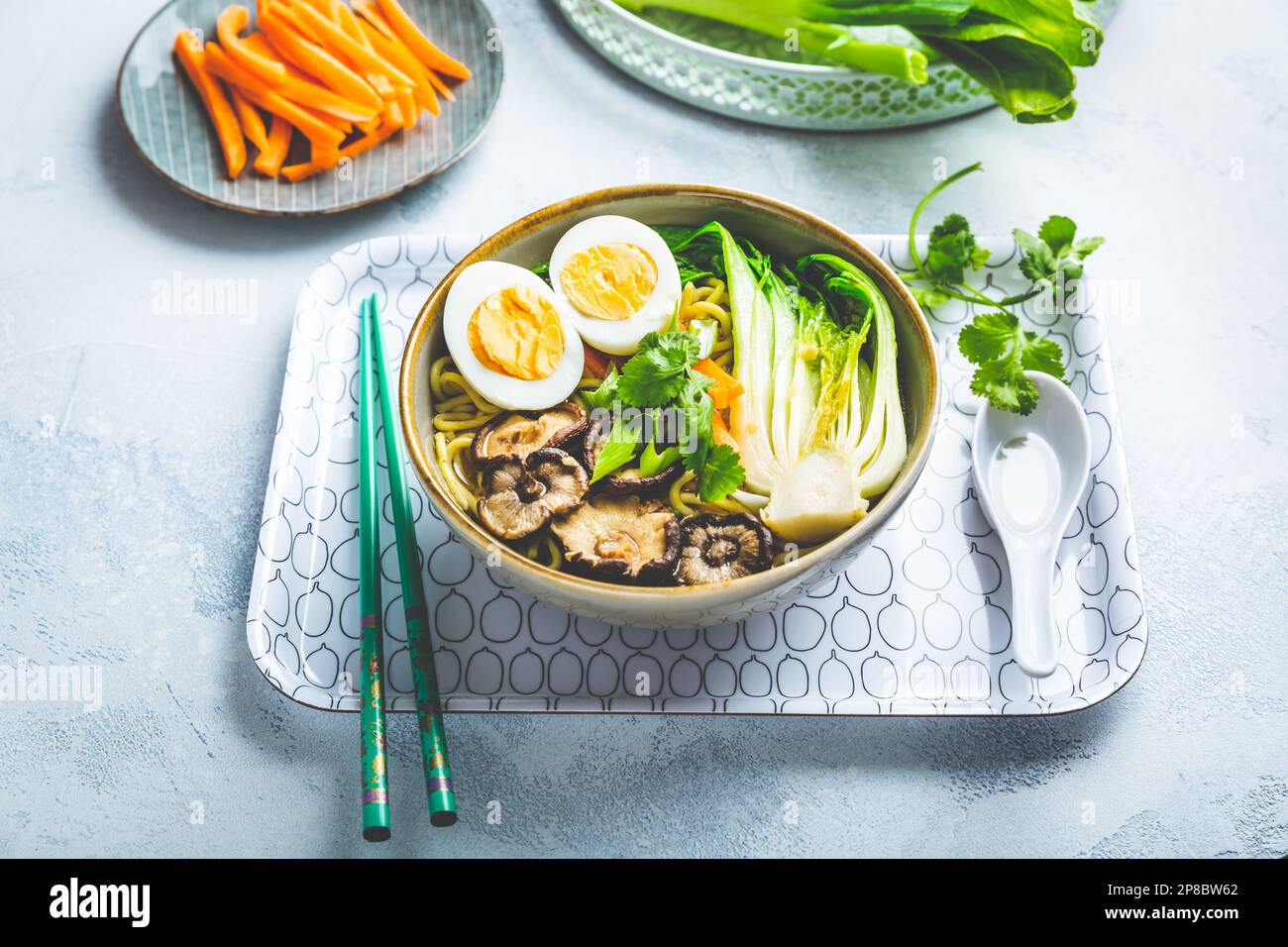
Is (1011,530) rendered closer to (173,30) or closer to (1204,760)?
(1204,760)

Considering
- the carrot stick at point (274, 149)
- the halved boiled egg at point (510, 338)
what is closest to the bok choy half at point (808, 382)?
the halved boiled egg at point (510, 338)

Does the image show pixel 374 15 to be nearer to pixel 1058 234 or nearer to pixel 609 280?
pixel 609 280

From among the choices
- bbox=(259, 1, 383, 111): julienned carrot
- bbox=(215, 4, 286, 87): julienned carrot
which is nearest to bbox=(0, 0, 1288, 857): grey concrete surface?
bbox=(259, 1, 383, 111): julienned carrot

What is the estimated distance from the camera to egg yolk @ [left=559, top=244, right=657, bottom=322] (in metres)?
2.09

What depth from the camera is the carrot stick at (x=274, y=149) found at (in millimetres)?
2705

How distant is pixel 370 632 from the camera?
1.89 metres

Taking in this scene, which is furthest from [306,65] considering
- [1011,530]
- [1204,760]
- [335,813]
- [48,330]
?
[1204,760]

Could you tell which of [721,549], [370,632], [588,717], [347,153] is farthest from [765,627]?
[347,153]

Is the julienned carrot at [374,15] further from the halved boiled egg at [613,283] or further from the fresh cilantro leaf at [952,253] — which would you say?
the fresh cilantro leaf at [952,253]

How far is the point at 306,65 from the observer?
9.26ft

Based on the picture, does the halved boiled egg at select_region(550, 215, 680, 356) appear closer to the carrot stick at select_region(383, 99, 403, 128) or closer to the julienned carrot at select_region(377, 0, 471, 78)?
the carrot stick at select_region(383, 99, 403, 128)

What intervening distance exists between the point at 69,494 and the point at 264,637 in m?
0.74

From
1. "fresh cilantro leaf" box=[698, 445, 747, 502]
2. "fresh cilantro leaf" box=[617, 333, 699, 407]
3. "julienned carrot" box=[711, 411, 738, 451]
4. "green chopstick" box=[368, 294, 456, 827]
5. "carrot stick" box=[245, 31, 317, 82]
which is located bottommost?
"green chopstick" box=[368, 294, 456, 827]

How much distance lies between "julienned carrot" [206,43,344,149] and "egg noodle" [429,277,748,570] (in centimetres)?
101
